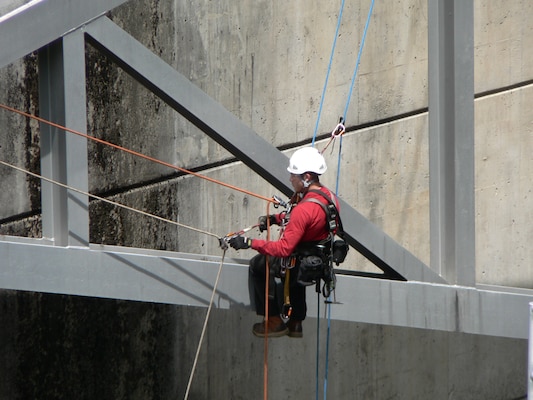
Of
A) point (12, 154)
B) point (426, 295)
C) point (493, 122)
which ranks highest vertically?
point (493, 122)

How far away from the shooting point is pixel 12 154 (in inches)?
290

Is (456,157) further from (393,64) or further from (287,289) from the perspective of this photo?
(393,64)

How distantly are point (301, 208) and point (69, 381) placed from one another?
9.07 ft

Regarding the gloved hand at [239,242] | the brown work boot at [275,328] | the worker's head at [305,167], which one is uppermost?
the worker's head at [305,167]

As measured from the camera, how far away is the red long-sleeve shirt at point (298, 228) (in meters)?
5.93

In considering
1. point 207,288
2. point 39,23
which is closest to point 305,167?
point 207,288

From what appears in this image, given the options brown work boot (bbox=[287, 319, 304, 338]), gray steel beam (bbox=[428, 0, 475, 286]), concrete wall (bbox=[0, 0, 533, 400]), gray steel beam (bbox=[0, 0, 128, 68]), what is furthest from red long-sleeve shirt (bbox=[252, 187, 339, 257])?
concrete wall (bbox=[0, 0, 533, 400])

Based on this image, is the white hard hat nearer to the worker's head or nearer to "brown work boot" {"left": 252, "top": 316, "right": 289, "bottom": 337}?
the worker's head

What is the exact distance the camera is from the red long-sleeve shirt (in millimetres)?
5930

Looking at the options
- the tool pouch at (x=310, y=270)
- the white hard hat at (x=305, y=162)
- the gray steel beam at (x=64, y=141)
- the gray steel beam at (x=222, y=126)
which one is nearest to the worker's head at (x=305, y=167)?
the white hard hat at (x=305, y=162)

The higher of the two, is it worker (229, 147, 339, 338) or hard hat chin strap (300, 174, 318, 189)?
hard hat chin strap (300, 174, 318, 189)

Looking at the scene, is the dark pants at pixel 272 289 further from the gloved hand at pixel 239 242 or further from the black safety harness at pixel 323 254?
the gloved hand at pixel 239 242

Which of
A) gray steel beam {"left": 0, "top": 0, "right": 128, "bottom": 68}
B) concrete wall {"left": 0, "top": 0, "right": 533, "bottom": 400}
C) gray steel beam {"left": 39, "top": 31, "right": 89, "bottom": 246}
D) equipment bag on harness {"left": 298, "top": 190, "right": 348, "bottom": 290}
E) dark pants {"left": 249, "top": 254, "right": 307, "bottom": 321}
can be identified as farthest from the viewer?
concrete wall {"left": 0, "top": 0, "right": 533, "bottom": 400}

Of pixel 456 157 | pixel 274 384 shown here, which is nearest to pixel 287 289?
pixel 456 157
